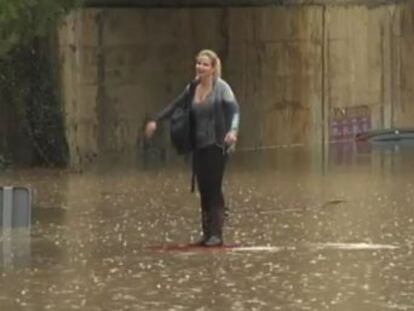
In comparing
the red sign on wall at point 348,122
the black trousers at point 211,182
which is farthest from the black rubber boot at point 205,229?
the red sign on wall at point 348,122

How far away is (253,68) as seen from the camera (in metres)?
30.9

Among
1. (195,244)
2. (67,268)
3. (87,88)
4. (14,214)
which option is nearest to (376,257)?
(195,244)

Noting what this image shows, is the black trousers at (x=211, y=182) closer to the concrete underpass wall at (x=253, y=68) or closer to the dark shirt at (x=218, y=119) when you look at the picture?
the dark shirt at (x=218, y=119)

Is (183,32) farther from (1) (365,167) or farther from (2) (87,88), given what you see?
(1) (365,167)

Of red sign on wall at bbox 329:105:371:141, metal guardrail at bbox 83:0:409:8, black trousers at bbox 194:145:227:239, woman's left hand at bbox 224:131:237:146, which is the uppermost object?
metal guardrail at bbox 83:0:409:8

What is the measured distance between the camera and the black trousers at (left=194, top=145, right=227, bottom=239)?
14422 mm

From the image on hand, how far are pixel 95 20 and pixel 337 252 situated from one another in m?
13.7

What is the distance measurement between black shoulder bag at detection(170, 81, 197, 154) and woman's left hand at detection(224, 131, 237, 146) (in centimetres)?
33

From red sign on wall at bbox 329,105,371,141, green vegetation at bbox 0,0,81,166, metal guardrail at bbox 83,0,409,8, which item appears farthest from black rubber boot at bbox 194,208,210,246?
red sign on wall at bbox 329,105,371,141

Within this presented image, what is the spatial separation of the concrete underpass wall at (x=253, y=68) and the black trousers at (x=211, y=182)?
10611mm

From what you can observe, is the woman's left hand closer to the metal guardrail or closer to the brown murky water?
the brown murky water

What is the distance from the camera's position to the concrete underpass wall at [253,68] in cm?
2709

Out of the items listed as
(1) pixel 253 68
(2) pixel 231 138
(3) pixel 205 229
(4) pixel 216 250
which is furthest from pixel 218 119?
(1) pixel 253 68

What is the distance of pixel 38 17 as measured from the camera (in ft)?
60.5
